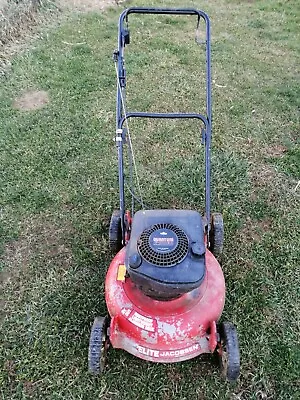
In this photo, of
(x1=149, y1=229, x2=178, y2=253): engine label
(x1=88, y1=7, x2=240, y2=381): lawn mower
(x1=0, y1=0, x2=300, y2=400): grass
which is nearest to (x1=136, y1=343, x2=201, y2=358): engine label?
(x1=88, y1=7, x2=240, y2=381): lawn mower

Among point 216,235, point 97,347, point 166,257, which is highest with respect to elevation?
point 166,257

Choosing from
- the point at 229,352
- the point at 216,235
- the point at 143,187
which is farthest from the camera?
the point at 143,187

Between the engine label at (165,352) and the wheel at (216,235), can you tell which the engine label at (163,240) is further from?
the wheel at (216,235)

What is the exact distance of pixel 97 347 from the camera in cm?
232

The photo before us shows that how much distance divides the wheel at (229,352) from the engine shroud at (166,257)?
364 millimetres

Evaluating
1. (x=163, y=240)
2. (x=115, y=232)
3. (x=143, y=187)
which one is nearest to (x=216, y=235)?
(x=115, y=232)

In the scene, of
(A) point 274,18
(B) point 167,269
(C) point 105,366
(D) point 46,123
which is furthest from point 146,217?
(A) point 274,18

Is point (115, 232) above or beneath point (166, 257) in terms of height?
beneath

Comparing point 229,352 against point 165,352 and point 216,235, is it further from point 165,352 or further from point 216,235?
point 216,235

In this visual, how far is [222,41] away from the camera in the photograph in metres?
5.67

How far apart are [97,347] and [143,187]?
156 cm

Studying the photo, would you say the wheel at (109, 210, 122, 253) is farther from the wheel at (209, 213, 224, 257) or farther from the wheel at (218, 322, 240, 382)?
the wheel at (218, 322, 240, 382)

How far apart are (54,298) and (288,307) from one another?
1.38m

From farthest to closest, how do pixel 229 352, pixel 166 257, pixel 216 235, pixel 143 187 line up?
pixel 143 187 → pixel 216 235 → pixel 229 352 → pixel 166 257
